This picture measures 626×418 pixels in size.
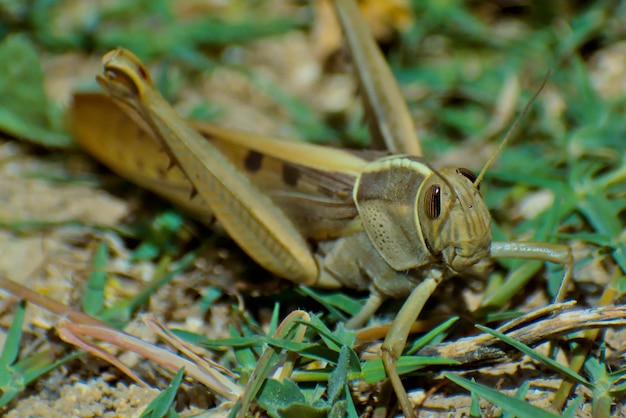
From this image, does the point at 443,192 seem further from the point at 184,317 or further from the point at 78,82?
the point at 78,82

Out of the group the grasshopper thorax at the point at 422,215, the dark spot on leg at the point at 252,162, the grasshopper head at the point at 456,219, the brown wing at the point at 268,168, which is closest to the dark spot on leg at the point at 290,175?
the brown wing at the point at 268,168

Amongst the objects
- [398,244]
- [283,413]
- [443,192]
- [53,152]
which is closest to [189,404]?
[283,413]

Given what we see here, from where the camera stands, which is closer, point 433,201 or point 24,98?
point 433,201

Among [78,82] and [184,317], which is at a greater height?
[78,82]

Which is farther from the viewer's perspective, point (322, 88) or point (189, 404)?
point (322, 88)

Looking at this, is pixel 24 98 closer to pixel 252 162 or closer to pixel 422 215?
pixel 252 162

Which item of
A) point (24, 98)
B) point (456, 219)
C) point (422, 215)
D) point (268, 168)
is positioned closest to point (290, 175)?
point (268, 168)

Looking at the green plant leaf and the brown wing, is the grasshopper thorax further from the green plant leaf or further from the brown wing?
the green plant leaf

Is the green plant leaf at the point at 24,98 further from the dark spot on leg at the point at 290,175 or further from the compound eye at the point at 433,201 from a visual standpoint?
the compound eye at the point at 433,201

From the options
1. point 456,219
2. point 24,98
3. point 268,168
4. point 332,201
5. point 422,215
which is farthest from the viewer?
point 24,98
